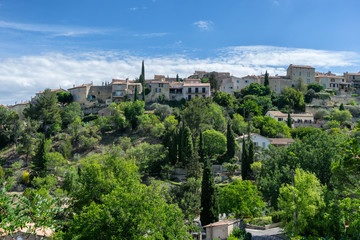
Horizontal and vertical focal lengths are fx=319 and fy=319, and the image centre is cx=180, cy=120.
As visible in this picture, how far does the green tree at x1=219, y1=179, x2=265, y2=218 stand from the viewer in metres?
30.5

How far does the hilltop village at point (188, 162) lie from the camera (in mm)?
19031

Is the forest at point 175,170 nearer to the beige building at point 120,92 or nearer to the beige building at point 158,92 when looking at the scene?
the beige building at point 158,92

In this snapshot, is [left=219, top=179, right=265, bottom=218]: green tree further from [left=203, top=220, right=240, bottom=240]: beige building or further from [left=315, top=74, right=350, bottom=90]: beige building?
[left=315, top=74, right=350, bottom=90]: beige building

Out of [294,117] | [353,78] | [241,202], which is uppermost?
[353,78]

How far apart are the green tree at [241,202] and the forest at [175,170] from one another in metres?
0.10

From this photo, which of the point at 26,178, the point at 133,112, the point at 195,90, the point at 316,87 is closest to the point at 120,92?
the point at 133,112

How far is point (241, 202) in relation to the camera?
30500mm

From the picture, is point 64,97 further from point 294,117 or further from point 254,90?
point 294,117

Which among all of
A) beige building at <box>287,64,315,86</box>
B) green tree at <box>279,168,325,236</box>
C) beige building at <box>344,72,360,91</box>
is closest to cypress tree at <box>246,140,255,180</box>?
green tree at <box>279,168,325,236</box>

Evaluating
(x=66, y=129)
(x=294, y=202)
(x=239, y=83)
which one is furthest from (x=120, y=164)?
(x=239, y=83)

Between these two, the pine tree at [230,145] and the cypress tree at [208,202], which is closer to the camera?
the cypress tree at [208,202]

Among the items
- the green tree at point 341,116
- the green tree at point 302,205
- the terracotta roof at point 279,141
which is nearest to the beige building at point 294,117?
the green tree at point 341,116

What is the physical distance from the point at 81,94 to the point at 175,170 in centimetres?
4425

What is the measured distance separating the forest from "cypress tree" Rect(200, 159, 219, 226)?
92 mm
